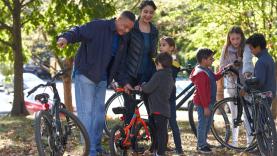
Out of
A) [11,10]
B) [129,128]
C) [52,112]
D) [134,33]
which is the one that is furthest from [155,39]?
[11,10]

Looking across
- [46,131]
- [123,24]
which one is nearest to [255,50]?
[123,24]

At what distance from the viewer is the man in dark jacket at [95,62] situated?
6832 mm

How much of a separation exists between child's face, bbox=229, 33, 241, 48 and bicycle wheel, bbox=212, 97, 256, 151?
721 mm

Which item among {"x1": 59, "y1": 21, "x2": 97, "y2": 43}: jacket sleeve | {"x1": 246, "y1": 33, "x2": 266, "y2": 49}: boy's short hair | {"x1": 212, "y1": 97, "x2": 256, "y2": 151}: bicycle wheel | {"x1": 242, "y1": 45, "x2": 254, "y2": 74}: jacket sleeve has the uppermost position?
{"x1": 59, "y1": 21, "x2": 97, "y2": 43}: jacket sleeve

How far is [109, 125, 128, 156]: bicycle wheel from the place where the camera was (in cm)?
677

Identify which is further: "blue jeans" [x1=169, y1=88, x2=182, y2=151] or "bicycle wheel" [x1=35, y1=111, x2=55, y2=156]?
"blue jeans" [x1=169, y1=88, x2=182, y2=151]

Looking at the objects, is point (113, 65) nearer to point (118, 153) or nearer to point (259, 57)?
point (118, 153)

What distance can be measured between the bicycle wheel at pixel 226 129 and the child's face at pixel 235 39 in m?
0.72

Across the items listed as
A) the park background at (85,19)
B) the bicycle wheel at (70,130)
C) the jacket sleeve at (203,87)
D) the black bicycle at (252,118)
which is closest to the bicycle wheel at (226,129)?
the black bicycle at (252,118)

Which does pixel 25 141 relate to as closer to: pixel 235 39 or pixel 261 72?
pixel 235 39

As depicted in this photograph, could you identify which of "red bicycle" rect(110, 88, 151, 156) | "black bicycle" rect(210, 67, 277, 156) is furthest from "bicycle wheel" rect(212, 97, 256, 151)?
"red bicycle" rect(110, 88, 151, 156)

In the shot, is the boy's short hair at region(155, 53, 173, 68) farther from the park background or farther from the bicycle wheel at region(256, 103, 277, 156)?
the park background

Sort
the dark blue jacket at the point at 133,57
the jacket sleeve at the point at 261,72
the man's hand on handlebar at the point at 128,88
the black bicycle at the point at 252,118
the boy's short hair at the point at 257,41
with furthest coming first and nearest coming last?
the boy's short hair at the point at 257,41
the jacket sleeve at the point at 261,72
the dark blue jacket at the point at 133,57
the man's hand on handlebar at the point at 128,88
the black bicycle at the point at 252,118

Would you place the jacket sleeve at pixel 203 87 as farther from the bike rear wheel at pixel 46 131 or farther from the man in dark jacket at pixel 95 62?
the bike rear wheel at pixel 46 131
